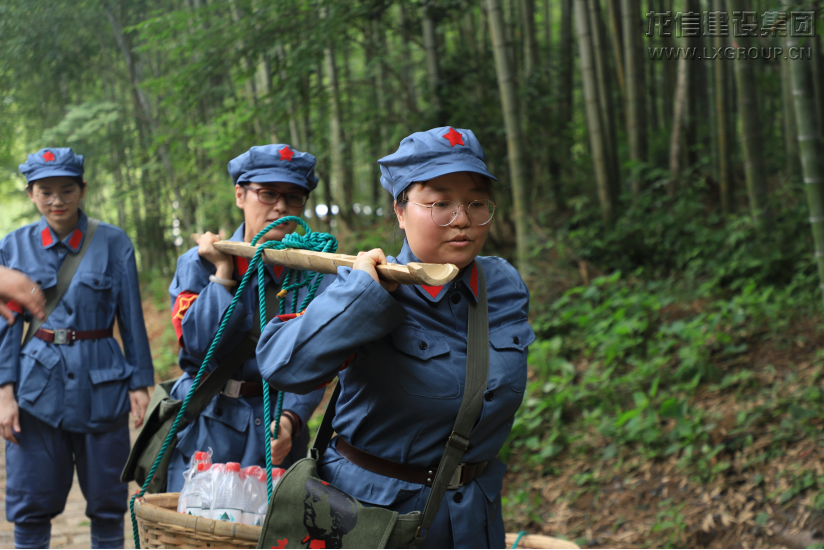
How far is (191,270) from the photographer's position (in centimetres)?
261

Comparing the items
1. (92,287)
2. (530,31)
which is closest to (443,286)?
(92,287)

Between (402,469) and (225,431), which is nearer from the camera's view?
(402,469)

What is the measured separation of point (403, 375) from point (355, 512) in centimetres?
37

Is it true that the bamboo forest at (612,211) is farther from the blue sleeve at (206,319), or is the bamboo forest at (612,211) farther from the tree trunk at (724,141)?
the blue sleeve at (206,319)

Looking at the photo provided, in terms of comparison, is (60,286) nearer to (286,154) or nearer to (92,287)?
(92,287)

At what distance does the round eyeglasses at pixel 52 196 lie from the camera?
3.38m

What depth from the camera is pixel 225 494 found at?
7.10 feet

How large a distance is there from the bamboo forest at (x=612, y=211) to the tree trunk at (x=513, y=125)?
0.07 ft

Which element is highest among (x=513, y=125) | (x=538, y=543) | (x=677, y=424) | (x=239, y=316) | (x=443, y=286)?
(x=513, y=125)

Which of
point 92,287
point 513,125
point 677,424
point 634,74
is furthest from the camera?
point 634,74

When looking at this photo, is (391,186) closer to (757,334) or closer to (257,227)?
(257,227)

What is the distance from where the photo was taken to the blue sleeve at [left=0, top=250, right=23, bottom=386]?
10.7 feet

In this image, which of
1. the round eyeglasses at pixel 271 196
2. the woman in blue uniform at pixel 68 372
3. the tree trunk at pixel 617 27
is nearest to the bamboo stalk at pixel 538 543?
the round eyeglasses at pixel 271 196

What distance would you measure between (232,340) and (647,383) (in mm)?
3753
